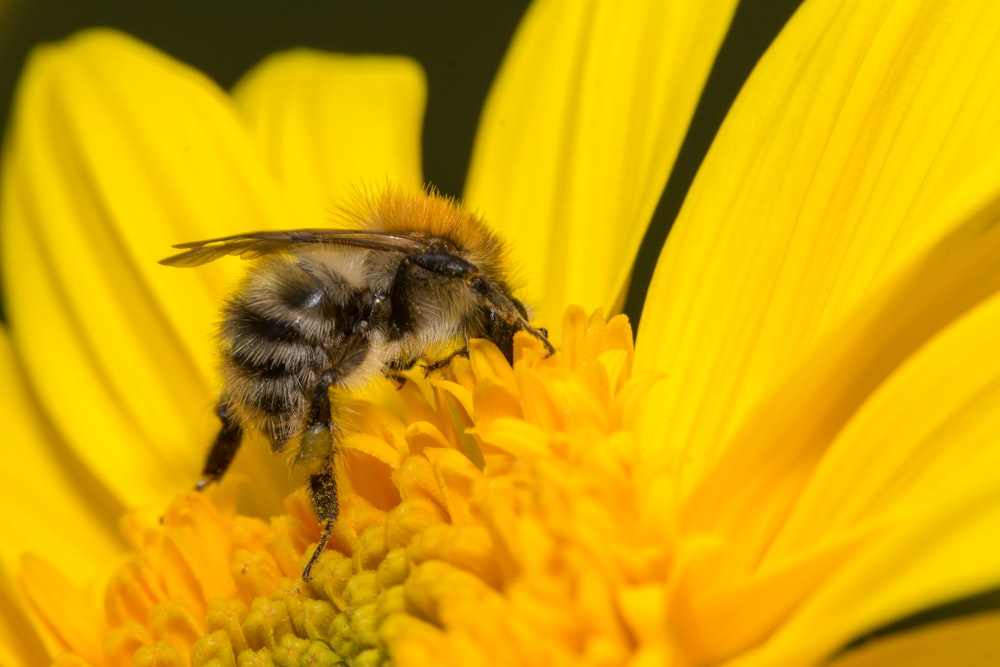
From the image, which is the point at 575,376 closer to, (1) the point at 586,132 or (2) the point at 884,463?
(2) the point at 884,463

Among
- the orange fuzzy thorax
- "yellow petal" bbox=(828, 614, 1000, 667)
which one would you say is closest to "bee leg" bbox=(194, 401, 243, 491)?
the orange fuzzy thorax

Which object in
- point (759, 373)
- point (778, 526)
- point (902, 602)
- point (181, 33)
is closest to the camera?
point (902, 602)

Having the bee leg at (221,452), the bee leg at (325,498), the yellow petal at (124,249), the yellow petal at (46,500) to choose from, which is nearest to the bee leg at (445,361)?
the bee leg at (325,498)

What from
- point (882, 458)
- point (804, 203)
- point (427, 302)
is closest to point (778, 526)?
point (882, 458)

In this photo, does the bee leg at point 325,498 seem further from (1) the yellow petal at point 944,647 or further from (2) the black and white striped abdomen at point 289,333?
(1) the yellow petal at point 944,647

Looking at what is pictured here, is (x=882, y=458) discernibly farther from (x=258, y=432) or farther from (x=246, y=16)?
(x=246, y=16)

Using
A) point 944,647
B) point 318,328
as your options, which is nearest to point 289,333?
point 318,328
